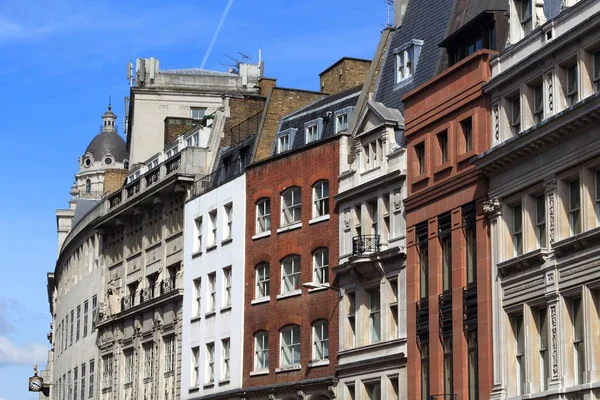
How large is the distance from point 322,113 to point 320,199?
6009 mm

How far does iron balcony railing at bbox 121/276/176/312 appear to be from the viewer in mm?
81188

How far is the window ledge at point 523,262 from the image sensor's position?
48625 mm

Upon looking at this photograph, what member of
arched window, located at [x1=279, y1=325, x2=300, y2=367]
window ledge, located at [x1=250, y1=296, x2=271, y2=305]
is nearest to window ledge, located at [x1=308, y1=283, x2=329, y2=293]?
arched window, located at [x1=279, y1=325, x2=300, y2=367]

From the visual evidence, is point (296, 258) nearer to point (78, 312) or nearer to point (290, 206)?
point (290, 206)

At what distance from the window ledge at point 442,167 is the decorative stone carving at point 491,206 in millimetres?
3558

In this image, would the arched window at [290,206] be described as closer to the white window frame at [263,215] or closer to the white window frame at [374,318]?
the white window frame at [263,215]

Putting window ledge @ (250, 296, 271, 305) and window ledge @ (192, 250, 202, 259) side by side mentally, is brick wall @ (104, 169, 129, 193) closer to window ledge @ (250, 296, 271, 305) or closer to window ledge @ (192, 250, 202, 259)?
window ledge @ (192, 250, 202, 259)

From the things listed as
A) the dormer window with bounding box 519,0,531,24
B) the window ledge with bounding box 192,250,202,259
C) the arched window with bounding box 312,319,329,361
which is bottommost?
the arched window with bounding box 312,319,329,361

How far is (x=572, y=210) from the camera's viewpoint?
157ft

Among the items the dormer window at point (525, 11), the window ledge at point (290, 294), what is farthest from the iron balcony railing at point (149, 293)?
the dormer window at point (525, 11)

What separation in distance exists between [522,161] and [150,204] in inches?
1529

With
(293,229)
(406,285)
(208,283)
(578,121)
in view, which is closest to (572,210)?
(578,121)

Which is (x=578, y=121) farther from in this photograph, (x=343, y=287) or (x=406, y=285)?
(x=343, y=287)

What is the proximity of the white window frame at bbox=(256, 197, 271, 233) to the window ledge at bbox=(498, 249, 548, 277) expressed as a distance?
70.8ft
